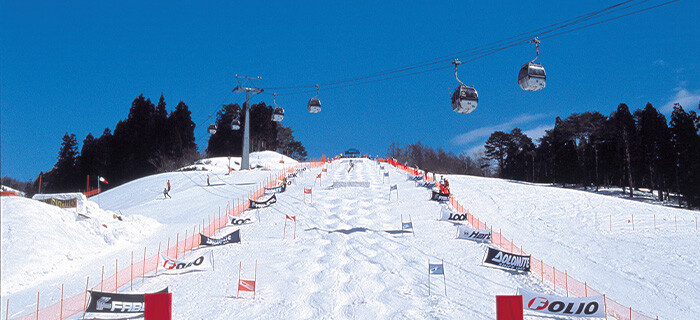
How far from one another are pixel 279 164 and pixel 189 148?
694 inches

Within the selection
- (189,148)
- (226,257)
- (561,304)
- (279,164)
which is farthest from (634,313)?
(189,148)

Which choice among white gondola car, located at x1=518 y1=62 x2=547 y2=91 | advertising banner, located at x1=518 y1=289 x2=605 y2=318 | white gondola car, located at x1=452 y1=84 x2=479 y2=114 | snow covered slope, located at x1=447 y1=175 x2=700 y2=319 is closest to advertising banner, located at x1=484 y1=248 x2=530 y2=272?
snow covered slope, located at x1=447 y1=175 x2=700 y2=319

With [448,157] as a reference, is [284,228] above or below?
below

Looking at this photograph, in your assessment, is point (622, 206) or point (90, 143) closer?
point (622, 206)

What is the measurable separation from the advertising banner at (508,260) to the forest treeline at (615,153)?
34.4m

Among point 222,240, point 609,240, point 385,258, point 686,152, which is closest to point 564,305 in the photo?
point 385,258

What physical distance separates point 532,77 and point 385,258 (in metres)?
10.4

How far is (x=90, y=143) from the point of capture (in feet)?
240

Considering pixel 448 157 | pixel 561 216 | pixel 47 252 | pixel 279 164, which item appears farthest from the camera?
pixel 448 157

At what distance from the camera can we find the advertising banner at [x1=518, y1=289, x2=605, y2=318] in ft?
41.3

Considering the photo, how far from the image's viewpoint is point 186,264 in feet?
58.5

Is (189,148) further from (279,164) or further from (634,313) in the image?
(634,313)

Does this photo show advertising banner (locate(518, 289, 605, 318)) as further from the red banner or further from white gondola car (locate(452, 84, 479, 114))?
white gondola car (locate(452, 84, 479, 114))

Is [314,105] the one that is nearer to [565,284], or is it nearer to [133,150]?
[565,284]
